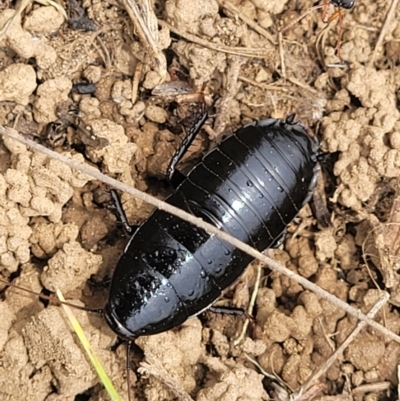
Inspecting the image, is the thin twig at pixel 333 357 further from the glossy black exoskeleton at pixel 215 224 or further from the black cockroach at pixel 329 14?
the black cockroach at pixel 329 14

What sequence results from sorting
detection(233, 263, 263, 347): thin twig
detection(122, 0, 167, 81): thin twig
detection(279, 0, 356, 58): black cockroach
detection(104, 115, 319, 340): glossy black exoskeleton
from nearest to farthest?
detection(104, 115, 319, 340): glossy black exoskeleton, detection(122, 0, 167, 81): thin twig, detection(233, 263, 263, 347): thin twig, detection(279, 0, 356, 58): black cockroach

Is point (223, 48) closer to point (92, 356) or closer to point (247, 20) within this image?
point (247, 20)

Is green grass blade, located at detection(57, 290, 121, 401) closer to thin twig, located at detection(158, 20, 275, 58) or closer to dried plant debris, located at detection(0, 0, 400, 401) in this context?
dried plant debris, located at detection(0, 0, 400, 401)

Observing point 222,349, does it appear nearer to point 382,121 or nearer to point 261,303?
point 261,303

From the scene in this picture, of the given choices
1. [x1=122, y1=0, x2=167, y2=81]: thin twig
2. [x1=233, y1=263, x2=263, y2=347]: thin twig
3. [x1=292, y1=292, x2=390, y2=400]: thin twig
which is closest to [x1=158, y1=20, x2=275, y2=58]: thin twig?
[x1=122, y1=0, x2=167, y2=81]: thin twig

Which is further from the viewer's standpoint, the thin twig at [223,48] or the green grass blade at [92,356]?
the thin twig at [223,48]

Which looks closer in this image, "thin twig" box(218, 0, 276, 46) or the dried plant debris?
the dried plant debris

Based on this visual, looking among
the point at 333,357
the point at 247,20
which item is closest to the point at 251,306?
the point at 333,357

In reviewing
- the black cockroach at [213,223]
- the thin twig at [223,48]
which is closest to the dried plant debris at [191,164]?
the thin twig at [223,48]
